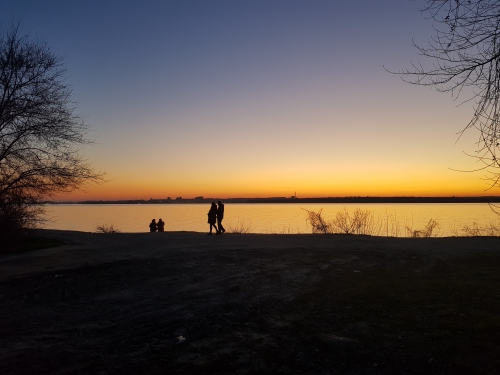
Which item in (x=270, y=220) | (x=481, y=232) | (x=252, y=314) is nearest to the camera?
(x=252, y=314)

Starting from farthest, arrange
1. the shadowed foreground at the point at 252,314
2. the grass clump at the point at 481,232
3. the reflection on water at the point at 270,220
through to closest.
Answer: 1. the reflection on water at the point at 270,220
2. the grass clump at the point at 481,232
3. the shadowed foreground at the point at 252,314

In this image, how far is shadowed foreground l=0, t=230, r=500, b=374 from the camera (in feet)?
17.9

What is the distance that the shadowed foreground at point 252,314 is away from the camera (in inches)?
215

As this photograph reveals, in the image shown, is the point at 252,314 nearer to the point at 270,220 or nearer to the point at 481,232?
the point at 481,232

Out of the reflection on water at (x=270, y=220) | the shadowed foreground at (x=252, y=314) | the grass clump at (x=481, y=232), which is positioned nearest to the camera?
the shadowed foreground at (x=252, y=314)

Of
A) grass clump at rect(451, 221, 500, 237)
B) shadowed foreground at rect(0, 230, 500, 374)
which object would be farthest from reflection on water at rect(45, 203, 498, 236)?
shadowed foreground at rect(0, 230, 500, 374)

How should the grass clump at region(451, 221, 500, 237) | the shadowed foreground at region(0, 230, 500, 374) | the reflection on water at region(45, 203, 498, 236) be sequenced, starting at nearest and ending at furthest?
the shadowed foreground at region(0, 230, 500, 374) < the grass clump at region(451, 221, 500, 237) < the reflection on water at region(45, 203, 498, 236)

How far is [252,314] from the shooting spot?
7.52 metres

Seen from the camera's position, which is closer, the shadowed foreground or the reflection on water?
the shadowed foreground

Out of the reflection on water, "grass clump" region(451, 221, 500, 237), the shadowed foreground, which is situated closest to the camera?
the shadowed foreground

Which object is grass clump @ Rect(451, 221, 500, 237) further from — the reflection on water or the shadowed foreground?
the shadowed foreground

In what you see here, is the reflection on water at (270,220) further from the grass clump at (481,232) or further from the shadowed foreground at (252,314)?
the shadowed foreground at (252,314)

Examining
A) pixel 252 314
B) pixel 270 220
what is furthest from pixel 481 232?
pixel 270 220

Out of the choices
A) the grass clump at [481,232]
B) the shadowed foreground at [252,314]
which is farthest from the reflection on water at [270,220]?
the shadowed foreground at [252,314]
